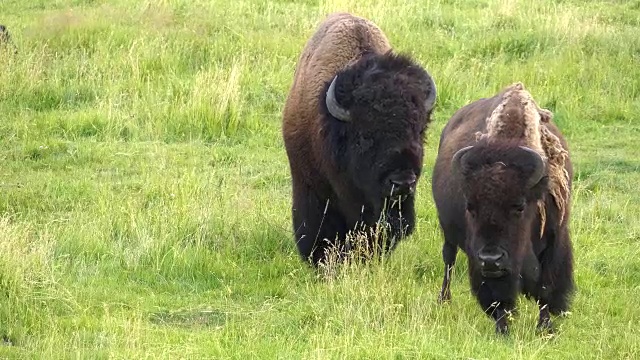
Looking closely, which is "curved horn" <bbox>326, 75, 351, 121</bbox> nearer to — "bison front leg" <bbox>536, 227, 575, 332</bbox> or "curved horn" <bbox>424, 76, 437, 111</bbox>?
"curved horn" <bbox>424, 76, 437, 111</bbox>

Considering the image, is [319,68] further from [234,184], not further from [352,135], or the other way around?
[234,184]

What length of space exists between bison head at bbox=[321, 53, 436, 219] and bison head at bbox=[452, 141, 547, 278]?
0.82 metres

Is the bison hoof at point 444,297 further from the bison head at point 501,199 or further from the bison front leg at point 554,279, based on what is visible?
the bison head at point 501,199

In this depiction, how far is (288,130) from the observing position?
27.3 ft

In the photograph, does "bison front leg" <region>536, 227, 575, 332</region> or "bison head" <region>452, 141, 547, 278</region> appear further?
"bison front leg" <region>536, 227, 575, 332</region>

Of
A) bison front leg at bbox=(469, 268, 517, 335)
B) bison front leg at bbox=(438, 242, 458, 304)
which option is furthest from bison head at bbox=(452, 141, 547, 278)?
bison front leg at bbox=(438, 242, 458, 304)

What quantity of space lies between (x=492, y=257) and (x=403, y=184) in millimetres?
1094

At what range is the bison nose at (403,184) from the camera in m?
6.86

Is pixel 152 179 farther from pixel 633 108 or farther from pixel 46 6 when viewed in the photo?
pixel 46 6

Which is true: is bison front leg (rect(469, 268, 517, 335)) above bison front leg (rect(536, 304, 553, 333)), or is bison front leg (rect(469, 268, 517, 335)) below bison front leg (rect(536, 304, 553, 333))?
above

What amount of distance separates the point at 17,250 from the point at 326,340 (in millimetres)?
2161

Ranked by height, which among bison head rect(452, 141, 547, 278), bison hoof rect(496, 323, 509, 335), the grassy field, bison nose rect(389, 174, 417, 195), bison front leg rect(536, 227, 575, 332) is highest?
bison head rect(452, 141, 547, 278)

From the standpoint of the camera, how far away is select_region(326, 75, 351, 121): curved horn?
7.38m

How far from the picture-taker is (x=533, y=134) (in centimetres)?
650
